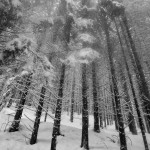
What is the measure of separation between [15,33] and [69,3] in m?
6.35

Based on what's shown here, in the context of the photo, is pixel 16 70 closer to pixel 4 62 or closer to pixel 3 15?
pixel 4 62

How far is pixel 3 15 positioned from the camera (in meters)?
4.04

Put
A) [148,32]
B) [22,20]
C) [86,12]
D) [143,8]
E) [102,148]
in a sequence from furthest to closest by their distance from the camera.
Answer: [148,32]
[143,8]
[86,12]
[102,148]
[22,20]

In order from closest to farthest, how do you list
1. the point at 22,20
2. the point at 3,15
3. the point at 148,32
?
the point at 3,15
the point at 22,20
the point at 148,32

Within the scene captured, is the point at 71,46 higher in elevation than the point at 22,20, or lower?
higher

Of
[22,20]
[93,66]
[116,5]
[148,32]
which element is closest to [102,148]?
[93,66]

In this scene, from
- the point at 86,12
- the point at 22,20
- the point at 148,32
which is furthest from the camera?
the point at 148,32

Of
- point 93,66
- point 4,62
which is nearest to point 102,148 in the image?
point 93,66

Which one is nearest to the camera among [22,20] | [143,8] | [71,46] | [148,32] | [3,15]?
[3,15]

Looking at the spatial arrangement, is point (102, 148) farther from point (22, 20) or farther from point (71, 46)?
point (22, 20)

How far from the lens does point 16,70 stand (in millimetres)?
4086

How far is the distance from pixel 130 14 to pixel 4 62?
12365 mm

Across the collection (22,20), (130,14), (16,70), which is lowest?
(16,70)

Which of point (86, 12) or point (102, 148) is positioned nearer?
point (102, 148)
